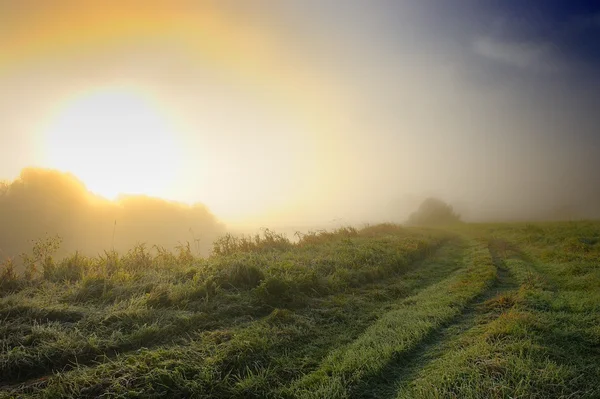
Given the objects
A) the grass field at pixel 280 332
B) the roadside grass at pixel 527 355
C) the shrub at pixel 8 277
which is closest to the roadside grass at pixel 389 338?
the grass field at pixel 280 332

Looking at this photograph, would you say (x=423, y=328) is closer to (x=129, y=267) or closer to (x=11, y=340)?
(x=11, y=340)

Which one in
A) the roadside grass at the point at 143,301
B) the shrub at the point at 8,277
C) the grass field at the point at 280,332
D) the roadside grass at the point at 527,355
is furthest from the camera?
the shrub at the point at 8,277

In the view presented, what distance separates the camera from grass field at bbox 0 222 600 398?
526 cm

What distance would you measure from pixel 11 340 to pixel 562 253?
22.6m

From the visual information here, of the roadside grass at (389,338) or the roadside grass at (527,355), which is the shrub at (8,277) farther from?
the roadside grass at (527,355)

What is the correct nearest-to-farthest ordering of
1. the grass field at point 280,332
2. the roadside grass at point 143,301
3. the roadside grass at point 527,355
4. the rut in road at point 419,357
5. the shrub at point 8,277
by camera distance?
the roadside grass at point 527,355 → the grass field at point 280,332 → the rut in road at point 419,357 → the roadside grass at point 143,301 → the shrub at point 8,277

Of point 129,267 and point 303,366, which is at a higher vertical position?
point 129,267

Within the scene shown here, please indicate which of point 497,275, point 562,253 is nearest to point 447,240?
point 562,253

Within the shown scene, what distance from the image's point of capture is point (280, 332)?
24.1 ft

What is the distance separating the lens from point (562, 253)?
17.8m

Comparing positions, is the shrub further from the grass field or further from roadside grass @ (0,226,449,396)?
roadside grass @ (0,226,449,396)

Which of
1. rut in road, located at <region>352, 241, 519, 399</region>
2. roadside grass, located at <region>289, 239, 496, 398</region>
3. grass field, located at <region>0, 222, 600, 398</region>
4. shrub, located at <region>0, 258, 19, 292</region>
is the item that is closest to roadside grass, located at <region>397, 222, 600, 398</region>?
grass field, located at <region>0, 222, 600, 398</region>

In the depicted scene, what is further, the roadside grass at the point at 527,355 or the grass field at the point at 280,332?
the grass field at the point at 280,332

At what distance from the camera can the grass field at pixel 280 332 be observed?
5.26m
